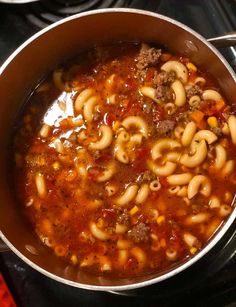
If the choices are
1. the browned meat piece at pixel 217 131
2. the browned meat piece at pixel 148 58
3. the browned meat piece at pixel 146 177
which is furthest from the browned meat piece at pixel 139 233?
the browned meat piece at pixel 148 58

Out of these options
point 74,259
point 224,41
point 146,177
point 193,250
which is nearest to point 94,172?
point 146,177

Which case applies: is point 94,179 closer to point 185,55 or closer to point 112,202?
point 112,202

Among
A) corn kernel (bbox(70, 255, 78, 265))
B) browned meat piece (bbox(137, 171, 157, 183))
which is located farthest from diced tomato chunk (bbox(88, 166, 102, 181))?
corn kernel (bbox(70, 255, 78, 265))

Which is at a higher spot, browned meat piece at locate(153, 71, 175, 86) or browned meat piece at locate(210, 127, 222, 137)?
browned meat piece at locate(153, 71, 175, 86)

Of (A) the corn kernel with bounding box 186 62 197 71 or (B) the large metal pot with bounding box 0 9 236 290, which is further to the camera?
(A) the corn kernel with bounding box 186 62 197 71

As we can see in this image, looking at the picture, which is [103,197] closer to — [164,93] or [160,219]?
[160,219]

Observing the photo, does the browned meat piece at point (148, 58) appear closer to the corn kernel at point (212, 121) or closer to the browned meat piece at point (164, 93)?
the browned meat piece at point (164, 93)

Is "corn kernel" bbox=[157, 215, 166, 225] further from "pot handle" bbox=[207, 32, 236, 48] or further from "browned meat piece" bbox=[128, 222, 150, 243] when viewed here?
"pot handle" bbox=[207, 32, 236, 48]
